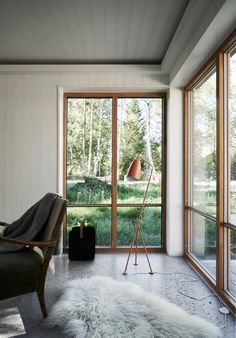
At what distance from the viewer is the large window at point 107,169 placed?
14.0 ft

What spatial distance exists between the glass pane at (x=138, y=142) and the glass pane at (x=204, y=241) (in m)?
0.81

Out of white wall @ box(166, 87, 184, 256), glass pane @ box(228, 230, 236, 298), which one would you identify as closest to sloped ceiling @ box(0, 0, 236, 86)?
white wall @ box(166, 87, 184, 256)

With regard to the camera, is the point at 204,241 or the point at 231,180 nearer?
the point at 231,180

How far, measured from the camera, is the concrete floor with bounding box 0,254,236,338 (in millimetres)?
2117

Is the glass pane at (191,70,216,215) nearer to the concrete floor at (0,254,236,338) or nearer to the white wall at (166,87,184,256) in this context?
the white wall at (166,87,184,256)

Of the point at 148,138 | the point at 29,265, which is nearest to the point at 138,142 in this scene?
the point at 148,138

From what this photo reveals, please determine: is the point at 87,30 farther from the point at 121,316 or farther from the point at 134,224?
the point at 121,316

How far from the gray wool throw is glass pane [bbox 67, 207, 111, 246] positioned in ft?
5.05

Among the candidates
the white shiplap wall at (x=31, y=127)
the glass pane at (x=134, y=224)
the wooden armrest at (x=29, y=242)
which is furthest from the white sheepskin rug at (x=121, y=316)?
the white shiplap wall at (x=31, y=127)

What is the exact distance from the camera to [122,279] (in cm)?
309

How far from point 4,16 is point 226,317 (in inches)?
139

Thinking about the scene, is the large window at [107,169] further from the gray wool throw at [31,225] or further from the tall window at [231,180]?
the tall window at [231,180]

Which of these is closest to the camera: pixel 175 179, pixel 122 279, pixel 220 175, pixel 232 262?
pixel 232 262

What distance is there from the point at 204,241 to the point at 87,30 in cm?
281
